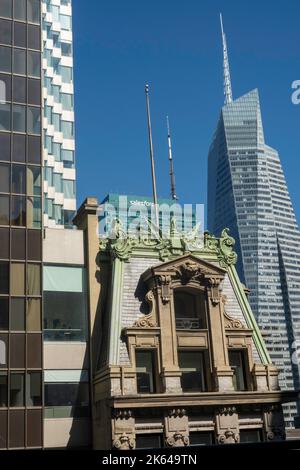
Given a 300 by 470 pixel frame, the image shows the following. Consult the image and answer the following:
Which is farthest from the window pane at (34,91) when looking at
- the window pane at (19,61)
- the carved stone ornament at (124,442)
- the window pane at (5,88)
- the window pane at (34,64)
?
the carved stone ornament at (124,442)

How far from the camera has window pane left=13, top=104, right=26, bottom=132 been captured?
3803 cm

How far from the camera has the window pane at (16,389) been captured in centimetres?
3256

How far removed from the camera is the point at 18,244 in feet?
116

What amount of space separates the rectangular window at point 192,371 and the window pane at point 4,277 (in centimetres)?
A: 1133

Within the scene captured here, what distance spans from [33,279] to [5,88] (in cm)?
1297

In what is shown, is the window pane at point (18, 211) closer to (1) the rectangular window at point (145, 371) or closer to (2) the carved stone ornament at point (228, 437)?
(1) the rectangular window at point (145, 371)

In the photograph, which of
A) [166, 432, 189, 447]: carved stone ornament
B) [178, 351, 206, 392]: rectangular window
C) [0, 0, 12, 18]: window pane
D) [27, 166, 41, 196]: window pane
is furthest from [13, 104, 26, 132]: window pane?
[166, 432, 189, 447]: carved stone ornament

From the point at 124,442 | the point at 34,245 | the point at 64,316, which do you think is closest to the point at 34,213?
the point at 34,245

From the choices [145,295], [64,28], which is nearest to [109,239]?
[145,295]

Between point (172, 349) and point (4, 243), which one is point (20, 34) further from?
point (172, 349)

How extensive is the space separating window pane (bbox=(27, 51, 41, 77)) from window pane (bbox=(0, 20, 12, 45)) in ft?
5.31

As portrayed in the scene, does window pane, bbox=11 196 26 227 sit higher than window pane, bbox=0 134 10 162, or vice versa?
window pane, bbox=0 134 10 162

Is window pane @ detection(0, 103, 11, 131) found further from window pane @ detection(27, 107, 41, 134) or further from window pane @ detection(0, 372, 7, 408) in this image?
window pane @ detection(0, 372, 7, 408)
